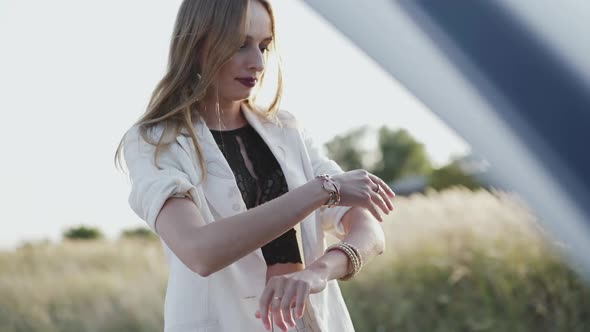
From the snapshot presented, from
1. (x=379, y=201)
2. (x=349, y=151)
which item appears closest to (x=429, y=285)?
(x=379, y=201)

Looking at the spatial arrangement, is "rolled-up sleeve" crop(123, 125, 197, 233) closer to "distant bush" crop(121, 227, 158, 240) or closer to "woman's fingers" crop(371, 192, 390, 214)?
"woman's fingers" crop(371, 192, 390, 214)

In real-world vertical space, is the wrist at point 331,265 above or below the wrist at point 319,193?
below

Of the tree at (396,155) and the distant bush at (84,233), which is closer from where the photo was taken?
the distant bush at (84,233)

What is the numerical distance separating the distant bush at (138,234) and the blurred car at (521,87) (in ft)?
18.0

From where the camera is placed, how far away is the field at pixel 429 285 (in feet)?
15.3

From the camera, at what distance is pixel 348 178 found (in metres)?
1.56

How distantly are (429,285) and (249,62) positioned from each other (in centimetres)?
344

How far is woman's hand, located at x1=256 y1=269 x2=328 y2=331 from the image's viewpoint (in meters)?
1.37

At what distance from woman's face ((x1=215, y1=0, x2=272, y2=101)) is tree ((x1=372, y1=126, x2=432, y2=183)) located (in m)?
7.82

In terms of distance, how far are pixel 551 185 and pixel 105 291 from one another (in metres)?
4.24

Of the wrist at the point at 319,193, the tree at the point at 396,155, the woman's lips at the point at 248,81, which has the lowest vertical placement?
the wrist at the point at 319,193

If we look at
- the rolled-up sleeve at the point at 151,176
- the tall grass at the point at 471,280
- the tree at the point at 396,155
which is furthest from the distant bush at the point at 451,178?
the rolled-up sleeve at the point at 151,176

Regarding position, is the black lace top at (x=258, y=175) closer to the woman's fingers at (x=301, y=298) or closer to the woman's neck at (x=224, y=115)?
the woman's neck at (x=224, y=115)

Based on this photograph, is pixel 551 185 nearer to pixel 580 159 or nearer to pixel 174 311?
pixel 580 159
